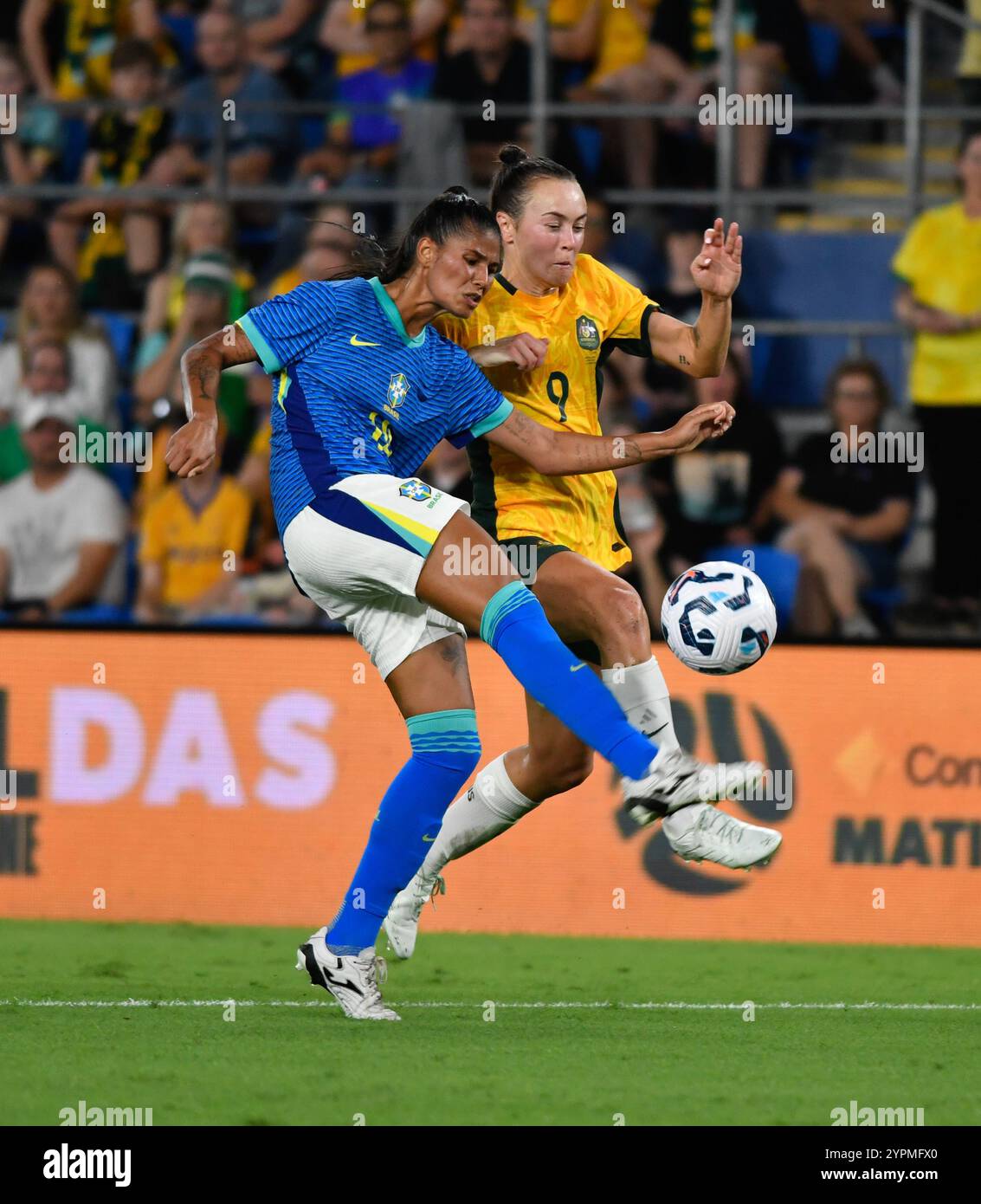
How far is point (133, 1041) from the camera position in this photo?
5250 millimetres

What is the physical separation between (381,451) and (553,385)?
33.3 inches

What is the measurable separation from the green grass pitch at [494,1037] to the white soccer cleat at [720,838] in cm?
52

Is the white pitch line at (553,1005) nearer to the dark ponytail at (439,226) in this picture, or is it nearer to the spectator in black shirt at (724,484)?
the dark ponytail at (439,226)

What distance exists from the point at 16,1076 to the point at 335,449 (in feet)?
6.05

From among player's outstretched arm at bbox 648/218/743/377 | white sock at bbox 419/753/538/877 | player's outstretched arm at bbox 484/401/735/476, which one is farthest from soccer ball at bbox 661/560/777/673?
white sock at bbox 419/753/538/877

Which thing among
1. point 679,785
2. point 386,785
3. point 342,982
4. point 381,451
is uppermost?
point 381,451

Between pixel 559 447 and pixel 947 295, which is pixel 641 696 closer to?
pixel 559 447

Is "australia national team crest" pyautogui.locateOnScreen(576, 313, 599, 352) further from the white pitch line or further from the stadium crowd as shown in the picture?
the stadium crowd

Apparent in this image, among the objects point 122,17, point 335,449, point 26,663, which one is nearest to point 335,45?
point 122,17

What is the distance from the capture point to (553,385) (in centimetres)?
628

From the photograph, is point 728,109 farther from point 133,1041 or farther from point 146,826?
point 133,1041

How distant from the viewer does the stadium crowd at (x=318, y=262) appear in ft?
32.4

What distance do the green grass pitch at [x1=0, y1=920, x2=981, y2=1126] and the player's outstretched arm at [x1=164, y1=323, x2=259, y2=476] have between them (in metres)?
1.51

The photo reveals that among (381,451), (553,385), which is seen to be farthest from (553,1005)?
(553,385)
